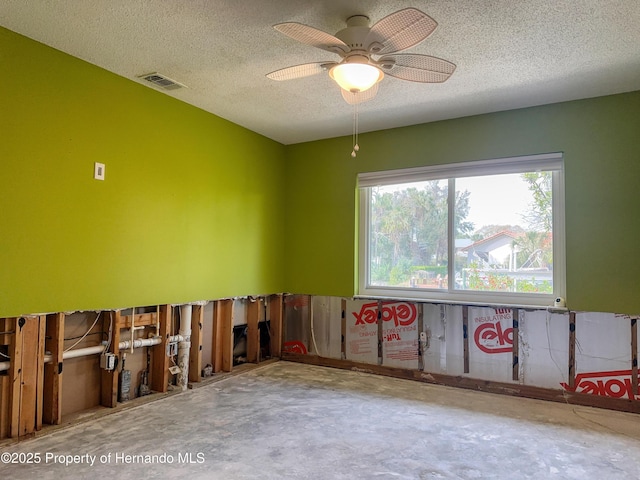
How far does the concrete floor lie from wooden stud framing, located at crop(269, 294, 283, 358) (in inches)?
49.3

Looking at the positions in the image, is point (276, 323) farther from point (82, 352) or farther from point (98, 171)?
point (98, 171)

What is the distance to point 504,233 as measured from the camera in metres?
4.09

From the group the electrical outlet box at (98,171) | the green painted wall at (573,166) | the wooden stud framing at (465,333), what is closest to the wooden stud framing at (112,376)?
the electrical outlet box at (98,171)

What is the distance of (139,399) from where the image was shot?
11.4 feet

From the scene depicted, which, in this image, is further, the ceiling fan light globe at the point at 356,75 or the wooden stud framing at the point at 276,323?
the wooden stud framing at the point at 276,323

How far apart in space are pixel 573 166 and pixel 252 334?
3.75 m

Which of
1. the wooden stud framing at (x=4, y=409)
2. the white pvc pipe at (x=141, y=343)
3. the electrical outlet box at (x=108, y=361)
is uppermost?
the white pvc pipe at (x=141, y=343)

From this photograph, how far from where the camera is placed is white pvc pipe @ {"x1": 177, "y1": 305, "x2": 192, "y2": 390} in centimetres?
384

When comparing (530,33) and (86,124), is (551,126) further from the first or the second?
(86,124)

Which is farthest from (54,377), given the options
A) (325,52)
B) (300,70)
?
(325,52)

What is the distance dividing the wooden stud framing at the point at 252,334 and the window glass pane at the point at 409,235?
56.0 inches

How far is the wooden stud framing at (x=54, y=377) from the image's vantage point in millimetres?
2953

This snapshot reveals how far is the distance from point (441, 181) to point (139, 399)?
358 cm

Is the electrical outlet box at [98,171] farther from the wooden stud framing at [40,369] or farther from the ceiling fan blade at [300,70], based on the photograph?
the ceiling fan blade at [300,70]
